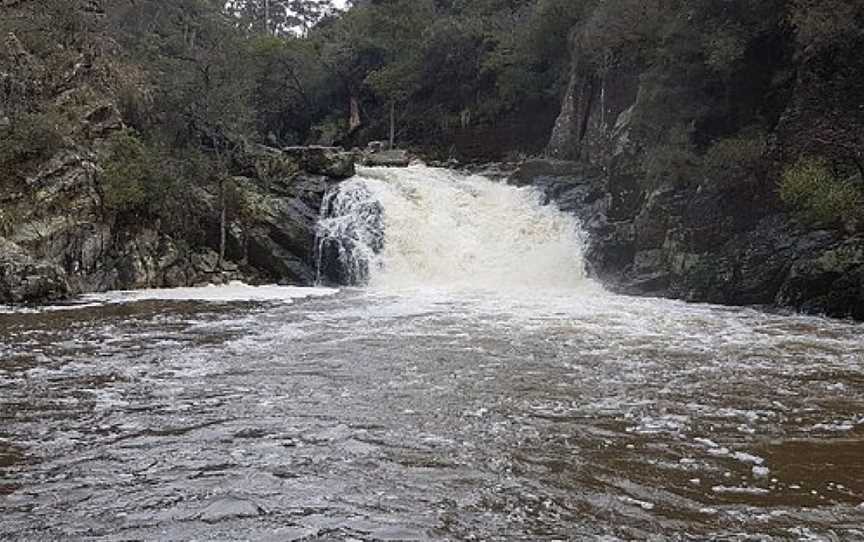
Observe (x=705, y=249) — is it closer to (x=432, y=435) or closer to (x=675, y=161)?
(x=675, y=161)

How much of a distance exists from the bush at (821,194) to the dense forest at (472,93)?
0.04 meters

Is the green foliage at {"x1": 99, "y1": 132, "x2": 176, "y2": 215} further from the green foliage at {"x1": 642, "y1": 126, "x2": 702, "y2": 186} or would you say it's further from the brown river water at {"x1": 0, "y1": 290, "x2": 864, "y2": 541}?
the green foliage at {"x1": 642, "y1": 126, "x2": 702, "y2": 186}

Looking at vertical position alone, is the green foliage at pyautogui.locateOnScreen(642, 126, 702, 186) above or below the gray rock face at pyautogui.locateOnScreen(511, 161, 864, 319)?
above

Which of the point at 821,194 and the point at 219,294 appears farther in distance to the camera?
the point at 219,294

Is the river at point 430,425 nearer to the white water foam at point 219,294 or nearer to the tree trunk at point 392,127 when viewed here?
the white water foam at point 219,294

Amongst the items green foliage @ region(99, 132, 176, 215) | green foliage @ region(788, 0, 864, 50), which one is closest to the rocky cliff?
green foliage @ region(788, 0, 864, 50)

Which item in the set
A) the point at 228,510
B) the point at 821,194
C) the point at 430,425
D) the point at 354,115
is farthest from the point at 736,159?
the point at 354,115

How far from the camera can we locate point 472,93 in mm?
36344

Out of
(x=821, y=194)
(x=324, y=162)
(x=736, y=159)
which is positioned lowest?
(x=821, y=194)

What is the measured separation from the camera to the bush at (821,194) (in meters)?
15.4

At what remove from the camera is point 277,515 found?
16.2 ft

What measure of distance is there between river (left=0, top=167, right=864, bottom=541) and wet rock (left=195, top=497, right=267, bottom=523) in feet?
0.06

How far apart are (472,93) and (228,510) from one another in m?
32.9

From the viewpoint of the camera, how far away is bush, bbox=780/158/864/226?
50.5 ft
